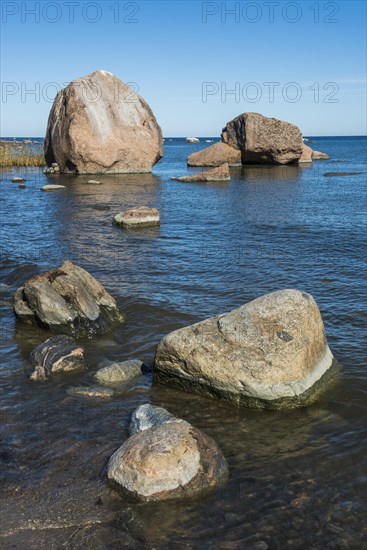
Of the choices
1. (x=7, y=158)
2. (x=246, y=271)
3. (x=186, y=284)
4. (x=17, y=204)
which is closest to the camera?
(x=186, y=284)

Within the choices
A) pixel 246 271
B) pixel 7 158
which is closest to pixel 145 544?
pixel 246 271

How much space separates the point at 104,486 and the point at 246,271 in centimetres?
1075

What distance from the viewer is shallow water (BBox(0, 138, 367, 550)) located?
596 centimetres

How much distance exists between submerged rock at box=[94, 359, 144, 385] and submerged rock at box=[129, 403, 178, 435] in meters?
1.49

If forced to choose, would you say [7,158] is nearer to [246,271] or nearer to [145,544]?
[246,271]

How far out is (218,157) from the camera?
201 ft

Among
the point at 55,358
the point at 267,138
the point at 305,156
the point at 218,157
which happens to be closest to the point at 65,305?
the point at 55,358

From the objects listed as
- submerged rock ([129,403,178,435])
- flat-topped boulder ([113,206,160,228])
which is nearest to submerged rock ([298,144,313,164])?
flat-topped boulder ([113,206,160,228])

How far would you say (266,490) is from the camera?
21.6 ft

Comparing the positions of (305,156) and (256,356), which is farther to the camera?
(305,156)

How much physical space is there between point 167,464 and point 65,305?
20.0 ft

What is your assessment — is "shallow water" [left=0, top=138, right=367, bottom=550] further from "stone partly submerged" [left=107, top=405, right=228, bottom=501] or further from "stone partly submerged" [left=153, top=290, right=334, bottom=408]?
"stone partly submerged" [left=153, top=290, right=334, bottom=408]

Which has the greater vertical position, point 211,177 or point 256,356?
point 211,177

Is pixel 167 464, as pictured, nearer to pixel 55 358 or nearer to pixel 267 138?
pixel 55 358
